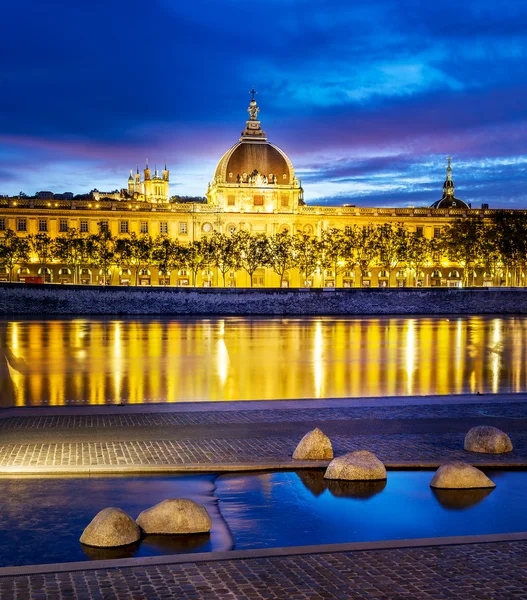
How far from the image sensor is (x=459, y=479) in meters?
14.3

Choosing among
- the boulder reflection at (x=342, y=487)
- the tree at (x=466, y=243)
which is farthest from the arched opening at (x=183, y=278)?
the boulder reflection at (x=342, y=487)

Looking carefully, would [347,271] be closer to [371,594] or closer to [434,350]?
[434,350]

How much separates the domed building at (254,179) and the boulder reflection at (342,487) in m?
132

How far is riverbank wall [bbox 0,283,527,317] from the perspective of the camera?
8156cm

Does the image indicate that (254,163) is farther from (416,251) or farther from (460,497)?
(460,497)

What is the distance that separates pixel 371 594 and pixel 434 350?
35956mm

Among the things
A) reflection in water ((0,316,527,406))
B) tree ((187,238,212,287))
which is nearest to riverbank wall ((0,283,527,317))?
reflection in water ((0,316,527,406))

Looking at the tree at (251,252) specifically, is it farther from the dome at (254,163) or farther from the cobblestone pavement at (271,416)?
the cobblestone pavement at (271,416)

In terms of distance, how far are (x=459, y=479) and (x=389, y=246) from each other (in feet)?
375

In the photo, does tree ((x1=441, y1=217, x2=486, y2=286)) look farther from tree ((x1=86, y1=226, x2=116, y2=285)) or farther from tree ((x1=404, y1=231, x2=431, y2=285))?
tree ((x1=86, y1=226, x2=116, y2=285))

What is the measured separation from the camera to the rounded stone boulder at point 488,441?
1675cm

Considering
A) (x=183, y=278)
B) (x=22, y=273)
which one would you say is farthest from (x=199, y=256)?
(x=22, y=273)

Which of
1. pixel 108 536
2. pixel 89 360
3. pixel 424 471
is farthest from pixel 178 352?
pixel 108 536

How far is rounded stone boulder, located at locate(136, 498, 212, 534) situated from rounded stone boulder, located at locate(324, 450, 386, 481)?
3.39 meters
